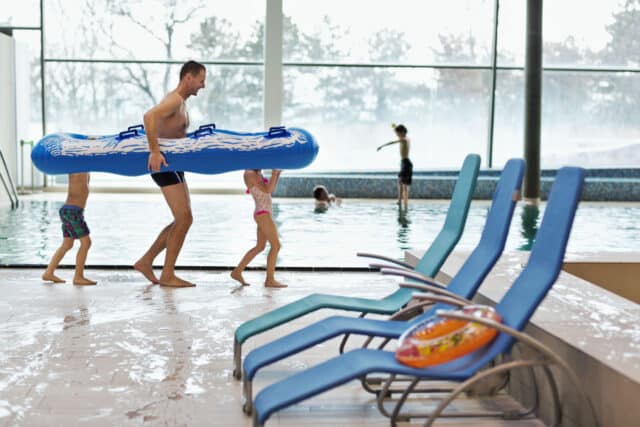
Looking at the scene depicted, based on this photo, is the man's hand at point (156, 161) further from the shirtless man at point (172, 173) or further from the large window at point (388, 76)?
the large window at point (388, 76)

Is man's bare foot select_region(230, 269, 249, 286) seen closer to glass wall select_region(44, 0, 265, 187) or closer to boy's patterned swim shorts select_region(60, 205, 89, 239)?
boy's patterned swim shorts select_region(60, 205, 89, 239)

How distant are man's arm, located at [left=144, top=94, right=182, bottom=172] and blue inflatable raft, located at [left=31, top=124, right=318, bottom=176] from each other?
138 millimetres

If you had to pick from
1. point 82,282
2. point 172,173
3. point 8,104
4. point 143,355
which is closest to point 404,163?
point 8,104

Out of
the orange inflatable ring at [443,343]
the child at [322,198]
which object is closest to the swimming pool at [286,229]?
the child at [322,198]

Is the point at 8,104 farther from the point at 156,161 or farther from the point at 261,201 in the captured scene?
the point at 261,201

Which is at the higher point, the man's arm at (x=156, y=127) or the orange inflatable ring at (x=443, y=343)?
the man's arm at (x=156, y=127)

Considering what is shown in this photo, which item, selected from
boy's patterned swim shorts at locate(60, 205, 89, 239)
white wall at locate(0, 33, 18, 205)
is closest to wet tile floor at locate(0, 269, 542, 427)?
boy's patterned swim shorts at locate(60, 205, 89, 239)

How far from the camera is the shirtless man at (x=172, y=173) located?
279 inches

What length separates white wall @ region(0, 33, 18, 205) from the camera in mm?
16797

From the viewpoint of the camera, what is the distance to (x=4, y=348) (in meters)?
5.23

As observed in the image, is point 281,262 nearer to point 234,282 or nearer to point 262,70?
point 234,282

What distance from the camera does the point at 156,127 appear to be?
23.3 ft

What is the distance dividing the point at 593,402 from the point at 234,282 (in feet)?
14.7

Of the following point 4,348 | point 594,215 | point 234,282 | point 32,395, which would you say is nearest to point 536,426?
point 32,395
